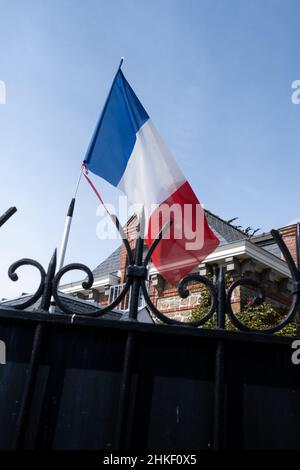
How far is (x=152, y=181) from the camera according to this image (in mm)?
4391

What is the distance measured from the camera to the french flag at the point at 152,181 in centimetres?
394

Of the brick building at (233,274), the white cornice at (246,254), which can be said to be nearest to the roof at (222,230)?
the brick building at (233,274)

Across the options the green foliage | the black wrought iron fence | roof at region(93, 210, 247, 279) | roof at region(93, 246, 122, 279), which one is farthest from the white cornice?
the black wrought iron fence

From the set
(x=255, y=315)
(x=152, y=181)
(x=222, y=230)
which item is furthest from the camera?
(x=222, y=230)

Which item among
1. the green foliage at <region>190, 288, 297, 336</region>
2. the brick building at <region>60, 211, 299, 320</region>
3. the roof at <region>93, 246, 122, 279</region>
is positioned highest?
the roof at <region>93, 246, 122, 279</region>

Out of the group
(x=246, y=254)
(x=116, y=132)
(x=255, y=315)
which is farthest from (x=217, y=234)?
(x=116, y=132)

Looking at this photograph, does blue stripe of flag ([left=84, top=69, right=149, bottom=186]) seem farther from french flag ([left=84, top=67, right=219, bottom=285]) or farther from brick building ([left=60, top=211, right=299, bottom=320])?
brick building ([left=60, top=211, right=299, bottom=320])

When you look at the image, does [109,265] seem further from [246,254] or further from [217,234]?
[246,254]

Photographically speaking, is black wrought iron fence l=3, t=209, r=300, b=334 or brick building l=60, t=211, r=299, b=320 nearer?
black wrought iron fence l=3, t=209, r=300, b=334

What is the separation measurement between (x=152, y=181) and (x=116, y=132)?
0.88 m

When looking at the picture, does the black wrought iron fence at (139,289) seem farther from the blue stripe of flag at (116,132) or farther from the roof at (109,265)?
the roof at (109,265)

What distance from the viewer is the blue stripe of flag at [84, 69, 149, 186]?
444 cm
